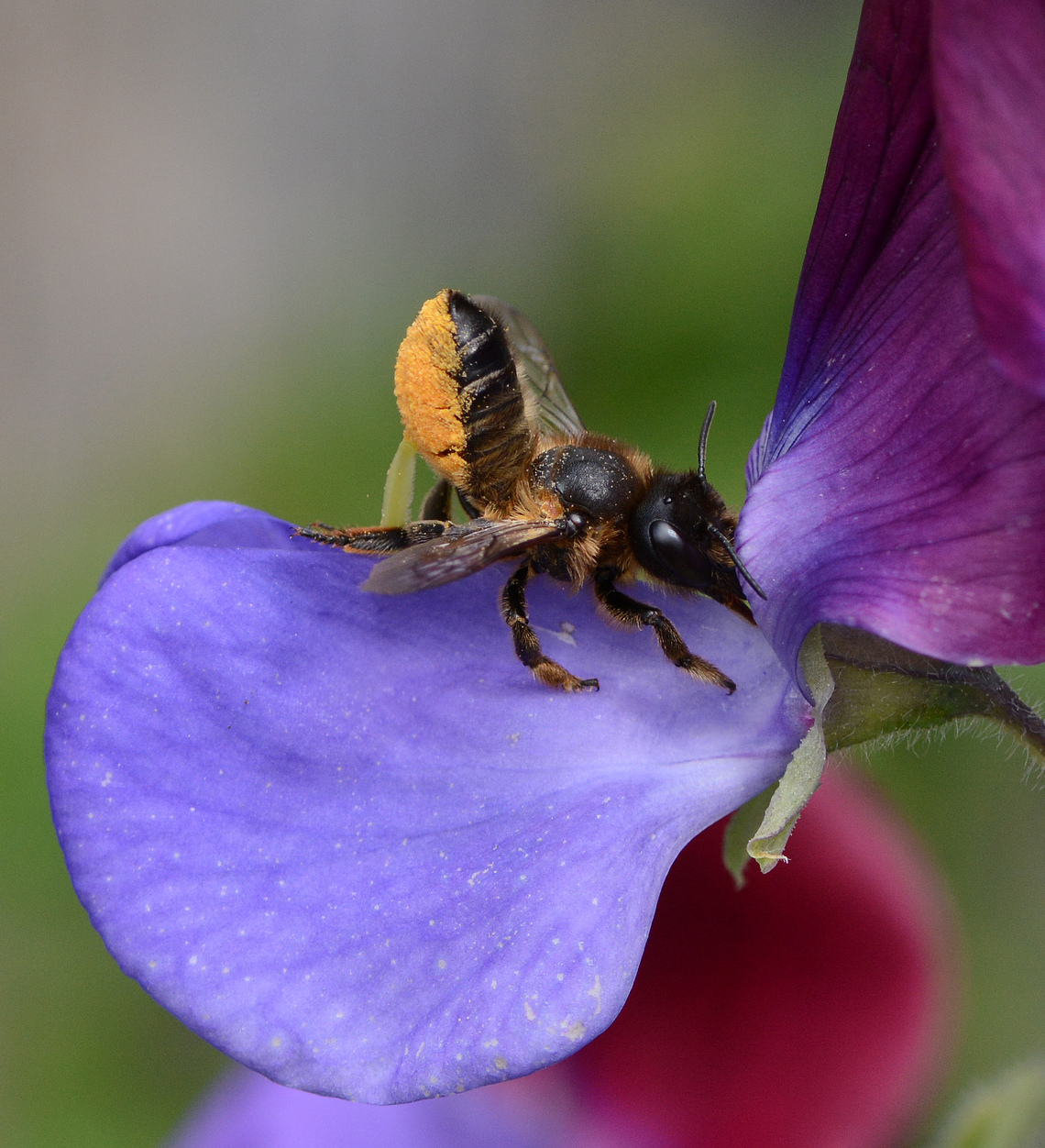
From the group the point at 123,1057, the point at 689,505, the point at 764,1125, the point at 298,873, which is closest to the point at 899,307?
the point at 689,505

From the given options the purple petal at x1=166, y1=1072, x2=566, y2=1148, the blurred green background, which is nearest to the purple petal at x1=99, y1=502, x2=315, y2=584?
the purple petal at x1=166, y1=1072, x2=566, y2=1148

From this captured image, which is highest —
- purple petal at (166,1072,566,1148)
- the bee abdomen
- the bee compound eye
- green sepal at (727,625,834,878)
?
the bee abdomen

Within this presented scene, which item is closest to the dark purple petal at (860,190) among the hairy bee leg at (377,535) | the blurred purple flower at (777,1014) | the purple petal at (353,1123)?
the hairy bee leg at (377,535)

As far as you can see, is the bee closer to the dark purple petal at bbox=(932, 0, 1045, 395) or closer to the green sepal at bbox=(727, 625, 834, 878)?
the green sepal at bbox=(727, 625, 834, 878)

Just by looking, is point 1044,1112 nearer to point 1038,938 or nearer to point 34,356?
point 1038,938

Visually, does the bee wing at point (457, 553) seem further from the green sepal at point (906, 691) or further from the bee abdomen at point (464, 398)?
the green sepal at point (906, 691)
